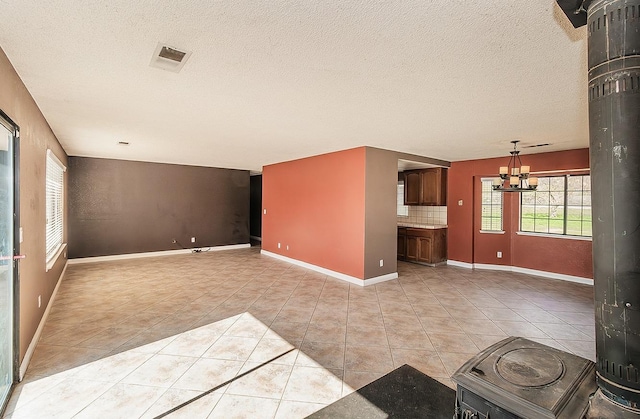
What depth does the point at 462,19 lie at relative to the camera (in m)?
1.49

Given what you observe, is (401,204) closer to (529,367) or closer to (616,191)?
(529,367)

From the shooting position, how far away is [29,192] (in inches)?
98.7

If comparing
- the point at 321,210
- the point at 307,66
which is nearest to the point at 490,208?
the point at 321,210

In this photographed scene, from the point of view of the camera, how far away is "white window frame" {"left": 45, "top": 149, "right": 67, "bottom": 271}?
12.6ft

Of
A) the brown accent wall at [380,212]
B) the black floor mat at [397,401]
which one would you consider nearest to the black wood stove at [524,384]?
the black floor mat at [397,401]

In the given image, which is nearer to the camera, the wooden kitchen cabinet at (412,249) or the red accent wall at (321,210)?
the red accent wall at (321,210)

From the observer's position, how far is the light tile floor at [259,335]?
201 centimetres

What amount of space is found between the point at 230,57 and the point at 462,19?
1.39 m

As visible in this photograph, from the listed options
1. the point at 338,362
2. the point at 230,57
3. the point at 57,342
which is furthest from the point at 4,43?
the point at 338,362

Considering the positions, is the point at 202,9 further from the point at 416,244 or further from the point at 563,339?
the point at 416,244

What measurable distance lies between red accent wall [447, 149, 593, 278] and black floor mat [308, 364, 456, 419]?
15.8 ft

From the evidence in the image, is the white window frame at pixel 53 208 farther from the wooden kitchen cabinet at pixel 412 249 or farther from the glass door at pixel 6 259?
the wooden kitchen cabinet at pixel 412 249

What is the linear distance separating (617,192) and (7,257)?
10.8 feet

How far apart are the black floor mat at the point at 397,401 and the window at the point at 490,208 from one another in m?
4.95
